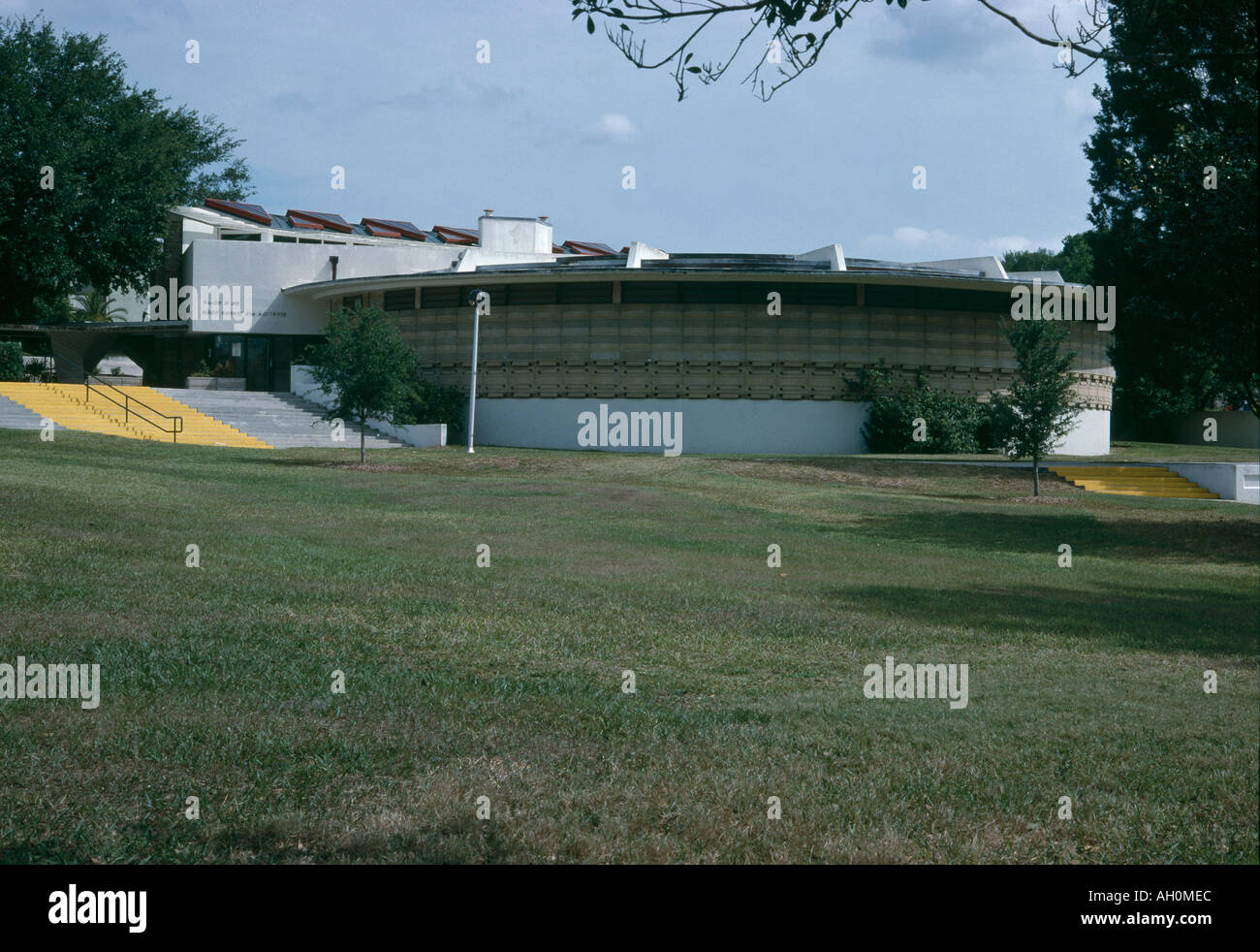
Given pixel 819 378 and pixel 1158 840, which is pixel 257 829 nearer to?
pixel 1158 840

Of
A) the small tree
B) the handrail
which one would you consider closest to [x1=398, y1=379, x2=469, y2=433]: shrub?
the handrail

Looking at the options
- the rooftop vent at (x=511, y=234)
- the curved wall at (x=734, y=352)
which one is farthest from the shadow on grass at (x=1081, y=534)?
the rooftop vent at (x=511, y=234)

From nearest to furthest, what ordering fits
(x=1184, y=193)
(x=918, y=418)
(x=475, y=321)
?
(x=1184, y=193), (x=918, y=418), (x=475, y=321)

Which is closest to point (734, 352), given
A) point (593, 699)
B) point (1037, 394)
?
point (1037, 394)

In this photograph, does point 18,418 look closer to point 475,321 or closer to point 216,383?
point 216,383

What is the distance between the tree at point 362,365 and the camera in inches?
1223

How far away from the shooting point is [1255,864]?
5.05m

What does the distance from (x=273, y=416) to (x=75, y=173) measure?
20.5m

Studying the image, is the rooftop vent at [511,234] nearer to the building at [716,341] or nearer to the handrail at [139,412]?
the building at [716,341]

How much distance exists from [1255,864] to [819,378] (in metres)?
35.9

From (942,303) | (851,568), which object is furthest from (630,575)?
(942,303)

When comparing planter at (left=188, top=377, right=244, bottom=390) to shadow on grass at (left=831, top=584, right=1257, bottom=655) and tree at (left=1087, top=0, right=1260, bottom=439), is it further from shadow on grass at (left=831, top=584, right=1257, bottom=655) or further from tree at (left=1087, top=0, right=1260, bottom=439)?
shadow on grass at (left=831, top=584, right=1257, bottom=655)

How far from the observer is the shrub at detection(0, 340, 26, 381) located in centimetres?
4509

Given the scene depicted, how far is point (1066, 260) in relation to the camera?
271ft
